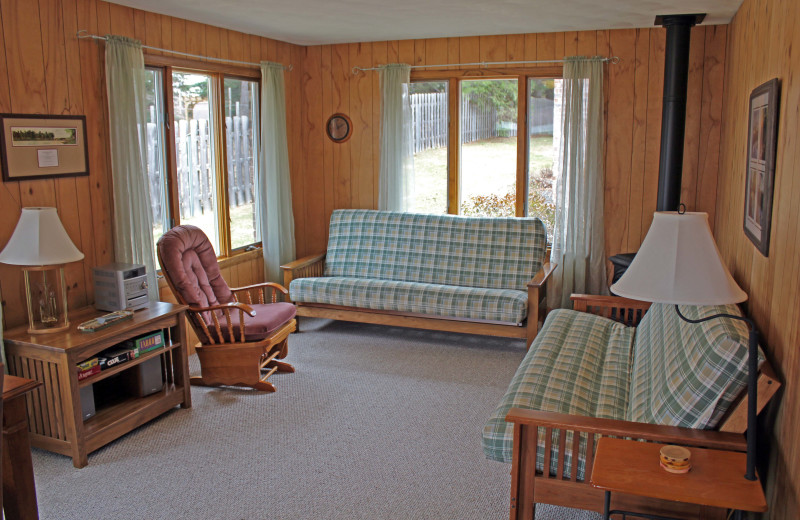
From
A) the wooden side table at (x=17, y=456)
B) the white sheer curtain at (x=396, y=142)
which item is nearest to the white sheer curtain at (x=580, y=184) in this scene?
the white sheer curtain at (x=396, y=142)

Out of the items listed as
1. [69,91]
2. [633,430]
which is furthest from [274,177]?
[633,430]

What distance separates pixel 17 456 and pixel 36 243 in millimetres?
1198

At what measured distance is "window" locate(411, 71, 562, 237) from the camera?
5.47 metres

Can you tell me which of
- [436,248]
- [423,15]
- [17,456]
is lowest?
[17,456]

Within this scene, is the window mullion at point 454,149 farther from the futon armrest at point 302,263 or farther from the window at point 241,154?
the window at point 241,154

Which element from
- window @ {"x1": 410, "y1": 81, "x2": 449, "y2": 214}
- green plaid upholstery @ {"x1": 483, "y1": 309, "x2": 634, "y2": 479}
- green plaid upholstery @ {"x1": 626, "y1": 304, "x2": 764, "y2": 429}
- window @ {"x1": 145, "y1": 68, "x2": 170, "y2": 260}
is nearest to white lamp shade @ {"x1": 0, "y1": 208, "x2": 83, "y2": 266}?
window @ {"x1": 145, "y1": 68, "x2": 170, "y2": 260}

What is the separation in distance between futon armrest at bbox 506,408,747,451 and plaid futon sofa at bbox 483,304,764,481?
0.06 meters

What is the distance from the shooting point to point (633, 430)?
2318mm

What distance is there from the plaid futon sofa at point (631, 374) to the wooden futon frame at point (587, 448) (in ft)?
0.12

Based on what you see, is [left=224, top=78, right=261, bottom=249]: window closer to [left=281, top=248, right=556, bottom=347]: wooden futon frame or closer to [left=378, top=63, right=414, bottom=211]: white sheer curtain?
[left=281, top=248, right=556, bottom=347]: wooden futon frame

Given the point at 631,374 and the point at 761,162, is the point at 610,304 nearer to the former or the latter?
the point at 631,374

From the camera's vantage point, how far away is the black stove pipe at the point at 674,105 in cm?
448

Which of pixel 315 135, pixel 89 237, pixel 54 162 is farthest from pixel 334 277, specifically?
pixel 54 162

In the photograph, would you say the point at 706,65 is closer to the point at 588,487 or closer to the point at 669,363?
the point at 669,363
